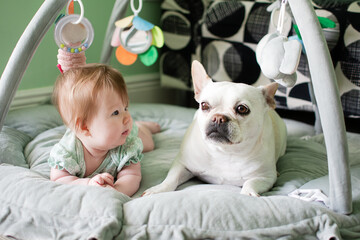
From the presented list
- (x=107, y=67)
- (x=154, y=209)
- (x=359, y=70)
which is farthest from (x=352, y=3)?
(x=154, y=209)

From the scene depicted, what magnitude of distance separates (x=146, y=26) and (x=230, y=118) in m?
0.66

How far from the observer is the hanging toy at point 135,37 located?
65.7 inches

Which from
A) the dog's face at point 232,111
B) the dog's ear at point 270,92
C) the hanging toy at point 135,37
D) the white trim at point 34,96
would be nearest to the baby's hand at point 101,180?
the dog's face at point 232,111

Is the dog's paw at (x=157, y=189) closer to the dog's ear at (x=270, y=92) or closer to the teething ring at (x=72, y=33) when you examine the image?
the dog's ear at (x=270, y=92)

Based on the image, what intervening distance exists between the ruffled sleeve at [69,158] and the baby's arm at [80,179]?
2 centimetres

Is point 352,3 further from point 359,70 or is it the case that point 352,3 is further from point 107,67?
point 107,67

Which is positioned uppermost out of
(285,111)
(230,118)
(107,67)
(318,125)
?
(107,67)

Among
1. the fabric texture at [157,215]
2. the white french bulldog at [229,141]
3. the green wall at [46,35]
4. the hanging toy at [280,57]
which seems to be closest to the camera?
the fabric texture at [157,215]

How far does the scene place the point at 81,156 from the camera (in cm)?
127

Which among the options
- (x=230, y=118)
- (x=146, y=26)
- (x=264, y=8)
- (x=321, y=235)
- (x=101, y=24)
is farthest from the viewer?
(x=101, y=24)

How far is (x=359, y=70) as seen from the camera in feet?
5.75

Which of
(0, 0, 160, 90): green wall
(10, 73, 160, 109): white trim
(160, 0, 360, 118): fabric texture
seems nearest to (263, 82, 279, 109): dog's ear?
(160, 0, 360, 118): fabric texture

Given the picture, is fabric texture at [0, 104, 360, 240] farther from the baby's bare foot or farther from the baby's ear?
the baby's bare foot

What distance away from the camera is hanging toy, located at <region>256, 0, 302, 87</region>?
3.54 ft
